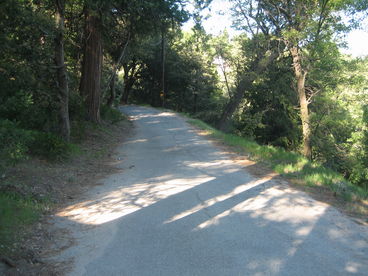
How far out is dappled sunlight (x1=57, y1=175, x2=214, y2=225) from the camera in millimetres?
6113

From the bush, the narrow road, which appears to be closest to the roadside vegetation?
the bush

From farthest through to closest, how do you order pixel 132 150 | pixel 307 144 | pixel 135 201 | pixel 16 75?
pixel 307 144 < pixel 132 150 < pixel 16 75 < pixel 135 201

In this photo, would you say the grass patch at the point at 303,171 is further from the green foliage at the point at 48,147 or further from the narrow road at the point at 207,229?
the green foliage at the point at 48,147

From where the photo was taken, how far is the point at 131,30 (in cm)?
1644

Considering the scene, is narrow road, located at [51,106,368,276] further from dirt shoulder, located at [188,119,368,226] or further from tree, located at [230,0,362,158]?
tree, located at [230,0,362,158]

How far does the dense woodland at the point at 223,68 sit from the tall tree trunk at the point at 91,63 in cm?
4

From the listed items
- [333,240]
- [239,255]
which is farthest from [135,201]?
[333,240]

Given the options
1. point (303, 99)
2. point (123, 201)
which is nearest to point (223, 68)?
point (303, 99)

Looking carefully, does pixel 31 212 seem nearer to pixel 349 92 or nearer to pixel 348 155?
pixel 349 92

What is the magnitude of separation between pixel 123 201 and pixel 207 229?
212cm

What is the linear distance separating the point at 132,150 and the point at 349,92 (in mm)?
10357

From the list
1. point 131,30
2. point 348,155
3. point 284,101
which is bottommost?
point 348,155

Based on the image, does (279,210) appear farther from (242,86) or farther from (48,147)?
(242,86)

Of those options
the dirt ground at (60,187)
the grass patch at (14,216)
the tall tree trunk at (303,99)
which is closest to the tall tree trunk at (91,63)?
the dirt ground at (60,187)
